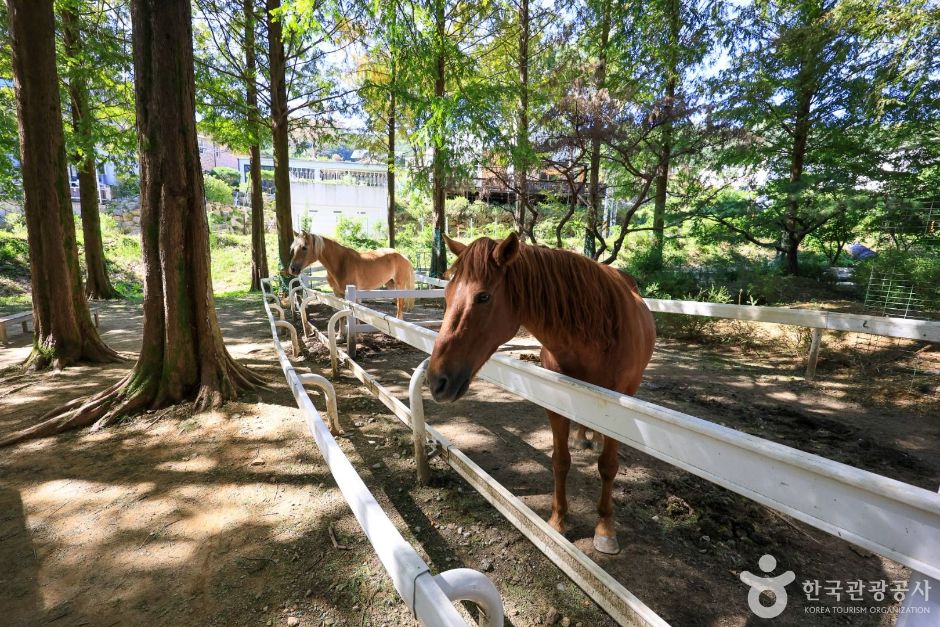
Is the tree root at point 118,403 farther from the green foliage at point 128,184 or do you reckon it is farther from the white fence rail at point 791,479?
the green foliage at point 128,184

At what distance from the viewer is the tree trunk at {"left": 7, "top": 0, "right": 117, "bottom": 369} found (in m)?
4.82

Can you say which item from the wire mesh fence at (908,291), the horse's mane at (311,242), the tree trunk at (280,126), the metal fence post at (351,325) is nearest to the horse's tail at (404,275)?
the horse's mane at (311,242)

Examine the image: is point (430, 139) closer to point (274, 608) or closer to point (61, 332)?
point (61, 332)

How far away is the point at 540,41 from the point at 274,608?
1463cm

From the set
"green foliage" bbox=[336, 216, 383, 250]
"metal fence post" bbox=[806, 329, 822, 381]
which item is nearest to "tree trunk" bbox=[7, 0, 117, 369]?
"metal fence post" bbox=[806, 329, 822, 381]

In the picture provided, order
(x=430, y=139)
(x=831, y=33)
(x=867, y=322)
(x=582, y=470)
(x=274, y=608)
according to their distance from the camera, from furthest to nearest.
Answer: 1. (x=430, y=139)
2. (x=831, y=33)
3. (x=867, y=322)
4. (x=582, y=470)
5. (x=274, y=608)

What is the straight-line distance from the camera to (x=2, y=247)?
48.5 feet

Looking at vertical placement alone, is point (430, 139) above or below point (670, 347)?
above

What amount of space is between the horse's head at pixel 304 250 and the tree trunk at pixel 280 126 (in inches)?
96.8

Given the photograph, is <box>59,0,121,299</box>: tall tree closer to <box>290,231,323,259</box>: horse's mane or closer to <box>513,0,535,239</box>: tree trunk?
<box>290,231,323,259</box>: horse's mane

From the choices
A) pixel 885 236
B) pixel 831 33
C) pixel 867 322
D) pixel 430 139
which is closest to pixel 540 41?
pixel 430 139

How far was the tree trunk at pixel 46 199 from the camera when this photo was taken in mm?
4816

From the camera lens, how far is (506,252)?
67.2 inches

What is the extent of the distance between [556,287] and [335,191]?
3641 centimetres
